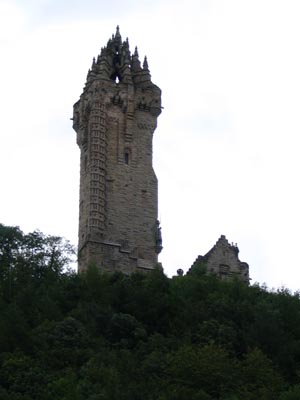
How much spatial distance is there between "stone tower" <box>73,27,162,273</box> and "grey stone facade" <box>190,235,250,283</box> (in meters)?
3.31

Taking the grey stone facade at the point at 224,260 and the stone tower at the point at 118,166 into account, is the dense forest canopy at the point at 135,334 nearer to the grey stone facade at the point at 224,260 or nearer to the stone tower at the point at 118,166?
the stone tower at the point at 118,166

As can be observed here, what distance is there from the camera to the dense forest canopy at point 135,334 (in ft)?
224

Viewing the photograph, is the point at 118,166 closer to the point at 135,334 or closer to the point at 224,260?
the point at 224,260

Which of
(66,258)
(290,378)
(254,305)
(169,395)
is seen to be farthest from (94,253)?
(169,395)

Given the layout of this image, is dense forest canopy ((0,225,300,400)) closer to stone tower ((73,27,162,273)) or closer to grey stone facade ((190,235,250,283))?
stone tower ((73,27,162,273))

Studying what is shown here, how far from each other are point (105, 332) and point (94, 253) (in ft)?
48.7

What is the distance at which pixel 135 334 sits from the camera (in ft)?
250

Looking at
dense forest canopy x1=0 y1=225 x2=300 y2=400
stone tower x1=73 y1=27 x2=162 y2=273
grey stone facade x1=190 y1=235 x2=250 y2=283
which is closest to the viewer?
dense forest canopy x1=0 y1=225 x2=300 y2=400

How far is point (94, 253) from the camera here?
300 feet

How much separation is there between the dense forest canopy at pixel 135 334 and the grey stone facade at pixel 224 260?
3757 millimetres

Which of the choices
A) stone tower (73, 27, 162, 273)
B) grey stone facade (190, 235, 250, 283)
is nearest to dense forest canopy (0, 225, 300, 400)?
stone tower (73, 27, 162, 273)

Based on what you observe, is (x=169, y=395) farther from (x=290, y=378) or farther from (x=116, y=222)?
(x=116, y=222)

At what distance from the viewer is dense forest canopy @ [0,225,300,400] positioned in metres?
68.2

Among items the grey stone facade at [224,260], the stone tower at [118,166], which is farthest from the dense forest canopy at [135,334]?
the grey stone facade at [224,260]
